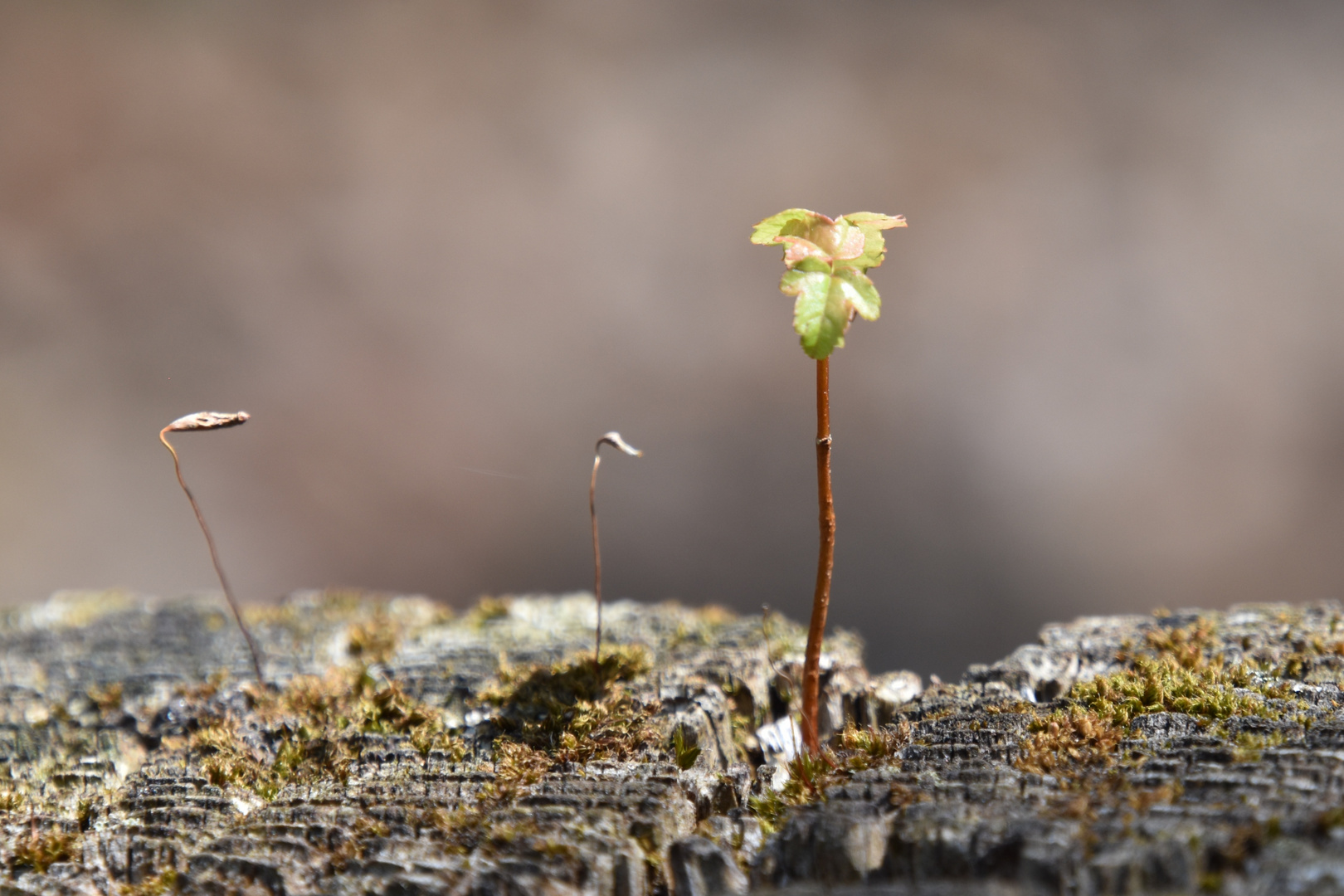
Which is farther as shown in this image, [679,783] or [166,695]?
[166,695]

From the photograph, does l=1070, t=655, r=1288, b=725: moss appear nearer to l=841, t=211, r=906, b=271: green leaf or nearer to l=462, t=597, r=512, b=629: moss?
l=841, t=211, r=906, b=271: green leaf

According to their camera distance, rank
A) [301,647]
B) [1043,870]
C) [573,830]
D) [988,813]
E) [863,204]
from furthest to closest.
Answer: [863,204]
[301,647]
[573,830]
[988,813]
[1043,870]

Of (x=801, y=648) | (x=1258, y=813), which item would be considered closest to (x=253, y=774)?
(x=801, y=648)

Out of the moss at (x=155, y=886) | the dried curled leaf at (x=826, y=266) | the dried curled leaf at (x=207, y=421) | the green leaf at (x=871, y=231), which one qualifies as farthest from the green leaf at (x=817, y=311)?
the moss at (x=155, y=886)

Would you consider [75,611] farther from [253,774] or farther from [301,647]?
[253,774]

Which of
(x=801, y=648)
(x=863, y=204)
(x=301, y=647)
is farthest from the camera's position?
(x=863, y=204)

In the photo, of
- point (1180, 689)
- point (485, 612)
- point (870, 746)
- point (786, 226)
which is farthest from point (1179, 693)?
point (485, 612)

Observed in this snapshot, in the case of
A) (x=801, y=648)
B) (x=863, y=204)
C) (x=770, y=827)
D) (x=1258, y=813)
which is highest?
(x=863, y=204)

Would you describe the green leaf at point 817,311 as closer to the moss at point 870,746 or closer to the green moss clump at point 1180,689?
the moss at point 870,746
